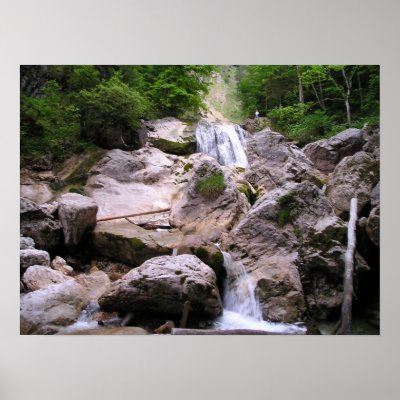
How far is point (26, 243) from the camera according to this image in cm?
301

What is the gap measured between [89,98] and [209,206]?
111 centimetres

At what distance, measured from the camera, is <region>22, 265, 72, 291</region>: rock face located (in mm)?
2975

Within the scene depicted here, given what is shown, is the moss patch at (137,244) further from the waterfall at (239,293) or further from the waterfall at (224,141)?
the waterfall at (224,141)

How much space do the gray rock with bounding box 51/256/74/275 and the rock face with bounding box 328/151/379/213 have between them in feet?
6.01

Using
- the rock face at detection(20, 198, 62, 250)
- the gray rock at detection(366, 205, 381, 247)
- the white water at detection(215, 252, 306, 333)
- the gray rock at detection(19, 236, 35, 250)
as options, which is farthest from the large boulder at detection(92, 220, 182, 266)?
the gray rock at detection(366, 205, 381, 247)

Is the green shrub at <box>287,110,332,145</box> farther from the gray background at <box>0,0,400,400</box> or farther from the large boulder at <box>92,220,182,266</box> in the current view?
the large boulder at <box>92,220,182,266</box>

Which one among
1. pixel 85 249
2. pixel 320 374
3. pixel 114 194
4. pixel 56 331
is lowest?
pixel 320 374

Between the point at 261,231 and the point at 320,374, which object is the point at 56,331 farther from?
the point at 320,374

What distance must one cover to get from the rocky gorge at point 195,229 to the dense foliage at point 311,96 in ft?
0.33

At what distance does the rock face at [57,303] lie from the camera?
9.70 ft

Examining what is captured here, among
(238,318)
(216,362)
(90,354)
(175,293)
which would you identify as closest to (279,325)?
(238,318)

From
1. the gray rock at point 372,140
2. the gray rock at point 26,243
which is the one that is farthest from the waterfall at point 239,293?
the gray rock at point 26,243
